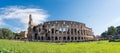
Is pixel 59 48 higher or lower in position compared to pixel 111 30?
lower

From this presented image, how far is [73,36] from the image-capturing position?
14100 centimetres

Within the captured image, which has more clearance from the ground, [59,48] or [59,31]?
[59,31]

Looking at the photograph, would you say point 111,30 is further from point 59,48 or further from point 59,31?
point 59,48

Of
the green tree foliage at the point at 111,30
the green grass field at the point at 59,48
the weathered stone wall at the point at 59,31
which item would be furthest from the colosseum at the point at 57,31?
the green grass field at the point at 59,48

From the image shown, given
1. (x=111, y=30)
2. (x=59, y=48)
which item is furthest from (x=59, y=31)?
(x=59, y=48)

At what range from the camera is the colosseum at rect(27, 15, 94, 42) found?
138375mm

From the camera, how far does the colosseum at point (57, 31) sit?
138375mm

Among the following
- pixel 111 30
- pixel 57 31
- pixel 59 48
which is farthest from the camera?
pixel 111 30

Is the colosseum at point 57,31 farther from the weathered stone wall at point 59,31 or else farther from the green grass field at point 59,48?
the green grass field at point 59,48

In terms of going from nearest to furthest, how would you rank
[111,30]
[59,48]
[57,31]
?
[59,48], [57,31], [111,30]

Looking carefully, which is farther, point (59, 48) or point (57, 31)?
point (57, 31)

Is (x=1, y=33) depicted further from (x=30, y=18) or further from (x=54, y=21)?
(x=54, y=21)

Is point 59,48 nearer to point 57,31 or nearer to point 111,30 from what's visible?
point 57,31

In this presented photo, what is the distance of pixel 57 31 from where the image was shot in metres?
140
